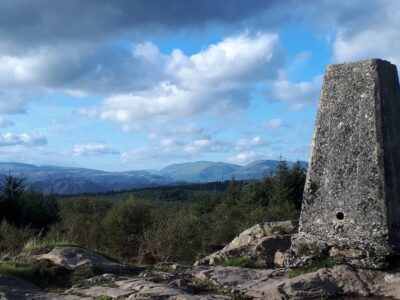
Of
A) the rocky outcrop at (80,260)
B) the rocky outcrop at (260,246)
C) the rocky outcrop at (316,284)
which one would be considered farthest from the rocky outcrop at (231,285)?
the rocky outcrop at (260,246)

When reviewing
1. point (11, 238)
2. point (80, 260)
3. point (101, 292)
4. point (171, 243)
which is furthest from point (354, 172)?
point (11, 238)

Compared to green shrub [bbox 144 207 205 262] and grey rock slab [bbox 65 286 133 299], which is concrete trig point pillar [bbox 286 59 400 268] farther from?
green shrub [bbox 144 207 205 262]

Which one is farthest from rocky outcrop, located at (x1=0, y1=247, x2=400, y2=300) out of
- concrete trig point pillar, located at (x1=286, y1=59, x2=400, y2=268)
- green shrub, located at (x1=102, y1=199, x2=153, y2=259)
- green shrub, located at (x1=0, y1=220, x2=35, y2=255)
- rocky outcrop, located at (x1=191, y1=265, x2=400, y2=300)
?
green shrub, located at (x1=102, y1=199, x2=153, y2=259)

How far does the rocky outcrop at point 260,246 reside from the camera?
42.6 ft

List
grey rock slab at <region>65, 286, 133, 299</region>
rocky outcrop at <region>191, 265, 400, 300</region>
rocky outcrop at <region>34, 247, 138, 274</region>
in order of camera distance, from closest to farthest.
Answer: rocky outcrop at <region>191, 265, 400, 300</region>, grey rock slab at <region>65, 286, 133, 299</region>, rocky outcrop at <region>34, 247, 138, 274</region>

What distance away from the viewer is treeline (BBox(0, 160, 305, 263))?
74.7 ft

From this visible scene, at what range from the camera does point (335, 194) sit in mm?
11102

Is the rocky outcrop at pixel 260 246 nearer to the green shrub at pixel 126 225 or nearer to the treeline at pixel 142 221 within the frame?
the treeline at pixel 142 221

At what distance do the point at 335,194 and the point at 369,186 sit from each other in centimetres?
79

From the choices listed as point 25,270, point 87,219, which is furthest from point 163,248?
point 87,219

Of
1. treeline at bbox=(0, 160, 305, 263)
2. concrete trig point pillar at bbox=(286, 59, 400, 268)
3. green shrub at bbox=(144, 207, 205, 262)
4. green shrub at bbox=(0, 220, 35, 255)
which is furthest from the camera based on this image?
treeline at bbox=(0, 160, 305, 263)

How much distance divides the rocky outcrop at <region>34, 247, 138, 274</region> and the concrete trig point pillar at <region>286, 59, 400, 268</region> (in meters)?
4.39

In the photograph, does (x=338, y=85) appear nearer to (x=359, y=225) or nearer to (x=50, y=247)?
(x=359, y=225)

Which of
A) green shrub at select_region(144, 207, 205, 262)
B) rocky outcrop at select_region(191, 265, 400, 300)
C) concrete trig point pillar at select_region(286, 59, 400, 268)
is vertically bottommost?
green shrub at select_region(144, 207, 205, 262)
